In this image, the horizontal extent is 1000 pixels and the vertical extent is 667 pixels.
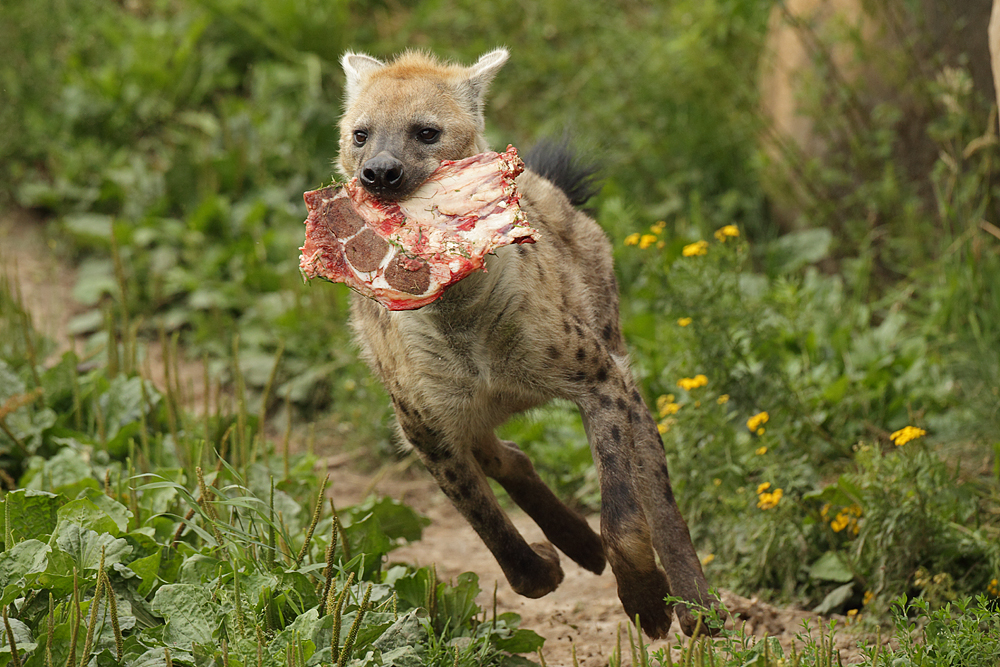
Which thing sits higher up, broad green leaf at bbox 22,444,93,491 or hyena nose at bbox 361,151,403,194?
hyena nose at bbox 361,151,403,194

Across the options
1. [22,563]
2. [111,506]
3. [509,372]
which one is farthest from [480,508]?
[22,563]

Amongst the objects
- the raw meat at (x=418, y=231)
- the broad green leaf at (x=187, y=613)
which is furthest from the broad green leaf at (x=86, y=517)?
the raw meat at (x=418, y=231)

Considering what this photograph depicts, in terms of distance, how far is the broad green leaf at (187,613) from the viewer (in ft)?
10.7

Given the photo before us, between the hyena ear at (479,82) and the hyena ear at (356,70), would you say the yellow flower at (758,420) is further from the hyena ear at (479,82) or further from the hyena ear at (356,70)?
the hyena ear at (356,70)

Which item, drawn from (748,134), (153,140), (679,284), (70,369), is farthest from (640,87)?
(70,369)

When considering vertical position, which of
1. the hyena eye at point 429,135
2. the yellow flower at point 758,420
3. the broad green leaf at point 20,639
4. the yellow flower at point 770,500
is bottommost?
the broad green leaf at point 20,639

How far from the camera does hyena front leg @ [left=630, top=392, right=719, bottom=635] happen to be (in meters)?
3.76

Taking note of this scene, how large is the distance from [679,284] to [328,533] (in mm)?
2123

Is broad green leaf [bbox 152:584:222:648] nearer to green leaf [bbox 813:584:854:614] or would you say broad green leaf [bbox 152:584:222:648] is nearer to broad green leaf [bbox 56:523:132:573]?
broad green leaf [bbox 56:523:132:573]

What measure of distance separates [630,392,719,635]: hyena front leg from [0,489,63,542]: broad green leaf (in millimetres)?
2238

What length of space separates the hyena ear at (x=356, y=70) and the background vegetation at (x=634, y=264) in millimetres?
1305

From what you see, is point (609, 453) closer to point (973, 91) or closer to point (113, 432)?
point (113, 432)

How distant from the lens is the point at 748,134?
7.89 m

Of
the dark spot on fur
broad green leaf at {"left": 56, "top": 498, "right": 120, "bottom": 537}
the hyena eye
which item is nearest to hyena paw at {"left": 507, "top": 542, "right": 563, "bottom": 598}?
the dark spot on fur
